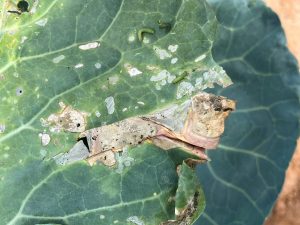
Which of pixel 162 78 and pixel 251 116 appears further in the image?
pixel 251 116

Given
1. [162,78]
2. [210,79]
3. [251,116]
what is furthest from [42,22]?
[251,116]

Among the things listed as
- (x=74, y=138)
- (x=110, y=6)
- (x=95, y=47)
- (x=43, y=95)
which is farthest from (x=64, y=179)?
(x=110, y=6)

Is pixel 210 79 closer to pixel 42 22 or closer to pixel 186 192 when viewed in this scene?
pixel 186 192

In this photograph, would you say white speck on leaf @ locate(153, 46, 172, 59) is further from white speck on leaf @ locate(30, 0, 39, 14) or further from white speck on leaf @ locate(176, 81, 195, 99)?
white speck on leaf @ locate(30, 0, 39, 14)

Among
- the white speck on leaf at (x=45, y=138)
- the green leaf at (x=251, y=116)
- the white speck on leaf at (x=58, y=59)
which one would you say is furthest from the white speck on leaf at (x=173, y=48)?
the green leaf at (x=251, y=116)

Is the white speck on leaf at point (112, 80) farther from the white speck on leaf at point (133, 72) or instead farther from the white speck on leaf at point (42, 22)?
the white speck on leaf at point (42, 22)

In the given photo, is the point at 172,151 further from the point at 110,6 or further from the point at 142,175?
the point at 110,6
